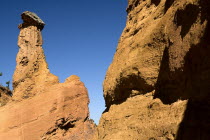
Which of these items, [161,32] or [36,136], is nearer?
[161,32]

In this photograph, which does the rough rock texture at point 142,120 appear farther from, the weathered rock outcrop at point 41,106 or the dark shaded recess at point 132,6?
the weathered rock outcrop at point 41,106

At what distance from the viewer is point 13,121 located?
19469 mm

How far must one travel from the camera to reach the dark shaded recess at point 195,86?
5477 mm

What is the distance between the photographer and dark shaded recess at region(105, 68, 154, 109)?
769 cm

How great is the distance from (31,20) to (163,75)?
1836 cm

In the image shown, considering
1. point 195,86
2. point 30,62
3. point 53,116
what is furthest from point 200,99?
point 30,62

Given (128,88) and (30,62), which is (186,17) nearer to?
(128,88)

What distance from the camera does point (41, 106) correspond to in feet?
60.9

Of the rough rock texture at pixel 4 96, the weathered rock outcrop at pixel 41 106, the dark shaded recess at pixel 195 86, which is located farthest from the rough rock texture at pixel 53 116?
the dark shaded recess at pixel 195 86

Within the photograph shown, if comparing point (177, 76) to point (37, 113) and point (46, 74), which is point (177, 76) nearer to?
point (37, 113)

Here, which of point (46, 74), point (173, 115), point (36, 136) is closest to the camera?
point (173, 115)

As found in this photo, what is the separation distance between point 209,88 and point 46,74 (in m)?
16.8

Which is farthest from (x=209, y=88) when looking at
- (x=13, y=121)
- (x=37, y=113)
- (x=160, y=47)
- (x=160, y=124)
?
(x=13, y=121)

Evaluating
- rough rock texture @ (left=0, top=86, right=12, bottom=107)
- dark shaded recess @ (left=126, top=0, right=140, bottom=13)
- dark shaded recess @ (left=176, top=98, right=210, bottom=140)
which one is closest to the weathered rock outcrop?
dark shaded recess @ (left=126, top=0, right=140, bottom=13)
